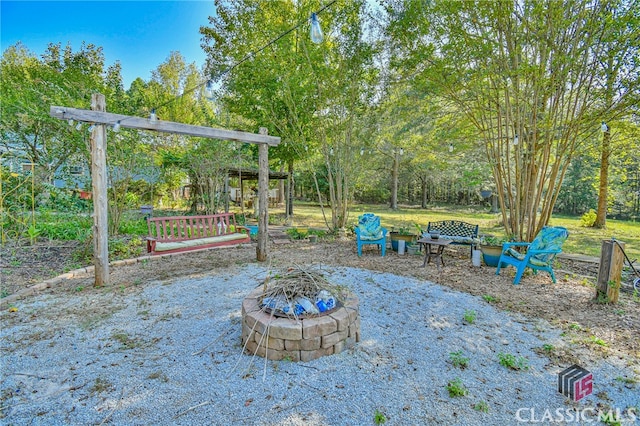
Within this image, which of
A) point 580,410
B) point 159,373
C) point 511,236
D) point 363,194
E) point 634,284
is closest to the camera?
point 580,410

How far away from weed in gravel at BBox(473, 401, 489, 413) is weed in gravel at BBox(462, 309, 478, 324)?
1.20 m

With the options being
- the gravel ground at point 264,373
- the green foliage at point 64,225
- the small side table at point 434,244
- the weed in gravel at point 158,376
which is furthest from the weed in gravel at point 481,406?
the green foliage at point 64,225

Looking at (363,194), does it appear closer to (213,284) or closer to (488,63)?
(488,63)

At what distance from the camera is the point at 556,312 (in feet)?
10.5

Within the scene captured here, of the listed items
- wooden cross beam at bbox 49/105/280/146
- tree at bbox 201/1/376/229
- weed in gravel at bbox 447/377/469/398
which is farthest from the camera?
tree at bbox 201/1/376/229

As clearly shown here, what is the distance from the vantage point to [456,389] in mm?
1891

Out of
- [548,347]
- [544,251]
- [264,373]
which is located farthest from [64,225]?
[544,251]

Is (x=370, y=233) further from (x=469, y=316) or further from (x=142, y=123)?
(x=142, y=123)

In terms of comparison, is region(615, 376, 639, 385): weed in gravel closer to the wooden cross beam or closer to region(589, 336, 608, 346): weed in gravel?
region(589, 336, 608, 346): weed in gravel

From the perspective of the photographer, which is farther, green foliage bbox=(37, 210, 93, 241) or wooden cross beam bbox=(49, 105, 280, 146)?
green foliage bbox=(37, 210, 93, 241)

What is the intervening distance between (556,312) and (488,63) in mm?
3789

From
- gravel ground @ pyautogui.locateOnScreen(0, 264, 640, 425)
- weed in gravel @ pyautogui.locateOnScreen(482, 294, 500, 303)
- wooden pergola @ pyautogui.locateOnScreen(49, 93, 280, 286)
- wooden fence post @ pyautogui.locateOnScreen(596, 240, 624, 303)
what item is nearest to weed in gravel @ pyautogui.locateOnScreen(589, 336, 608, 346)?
gravel ground @ pyautogui.locateOnScreen(0, 264, 640, 425)

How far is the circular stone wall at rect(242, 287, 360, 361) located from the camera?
220 cm

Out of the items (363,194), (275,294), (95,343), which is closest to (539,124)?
(275,294)
